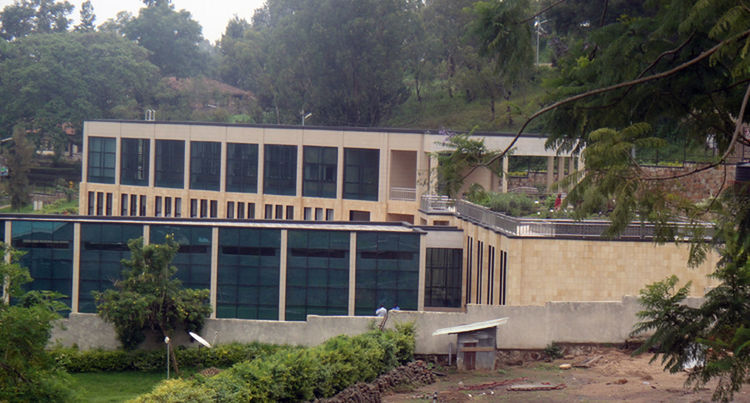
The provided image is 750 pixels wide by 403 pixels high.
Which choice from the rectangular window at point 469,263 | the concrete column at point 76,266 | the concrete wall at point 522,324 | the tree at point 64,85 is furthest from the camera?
the tree at point 64,85

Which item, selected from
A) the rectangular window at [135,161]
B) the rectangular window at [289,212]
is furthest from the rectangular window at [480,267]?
the rectangular window at [135,161]

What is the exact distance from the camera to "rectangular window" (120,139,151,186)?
51531 mm

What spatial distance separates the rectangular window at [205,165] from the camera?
160ft

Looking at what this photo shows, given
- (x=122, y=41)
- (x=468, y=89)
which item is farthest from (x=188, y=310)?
(x=122, y=41)

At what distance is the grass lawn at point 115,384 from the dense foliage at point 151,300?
125 cm

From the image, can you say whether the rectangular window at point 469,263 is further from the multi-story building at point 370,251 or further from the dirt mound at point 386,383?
the dirt mound at point 386,383

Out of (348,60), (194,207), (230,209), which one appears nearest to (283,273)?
(230,209)

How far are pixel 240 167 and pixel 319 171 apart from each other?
5.18 m

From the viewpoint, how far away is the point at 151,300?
25.3 metres

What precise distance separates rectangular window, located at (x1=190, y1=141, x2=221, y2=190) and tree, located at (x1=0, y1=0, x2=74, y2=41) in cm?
7333

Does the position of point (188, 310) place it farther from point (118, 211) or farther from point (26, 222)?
point (118, 211)

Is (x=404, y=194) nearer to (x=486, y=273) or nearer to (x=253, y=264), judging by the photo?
(x=486, y=273)

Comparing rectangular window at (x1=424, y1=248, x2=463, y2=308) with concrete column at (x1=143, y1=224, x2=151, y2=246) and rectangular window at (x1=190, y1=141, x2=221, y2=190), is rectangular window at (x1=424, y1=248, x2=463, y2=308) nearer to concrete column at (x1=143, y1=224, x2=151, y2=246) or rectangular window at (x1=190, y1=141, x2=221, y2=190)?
concrete column at (x1=143, y1=224, x2=151, y2=246)

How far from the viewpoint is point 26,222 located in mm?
31219
